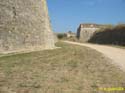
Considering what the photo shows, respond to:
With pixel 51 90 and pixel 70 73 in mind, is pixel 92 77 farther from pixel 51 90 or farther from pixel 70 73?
pixel 51 90

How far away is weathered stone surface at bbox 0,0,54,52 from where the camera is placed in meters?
11.0

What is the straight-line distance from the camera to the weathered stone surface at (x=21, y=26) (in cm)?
1104

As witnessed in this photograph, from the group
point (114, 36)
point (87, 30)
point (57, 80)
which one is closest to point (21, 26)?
point (57, 80)

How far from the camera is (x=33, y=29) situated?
12.1 m

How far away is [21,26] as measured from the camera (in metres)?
11.5

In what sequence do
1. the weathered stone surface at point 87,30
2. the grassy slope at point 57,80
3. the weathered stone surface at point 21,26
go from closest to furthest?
the grassy slope at point 57,80 → the weathered stone surface at point 21,26 → the weathered stone surface at point 87,30

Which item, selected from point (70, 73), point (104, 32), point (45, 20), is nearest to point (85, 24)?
point (104, 32)

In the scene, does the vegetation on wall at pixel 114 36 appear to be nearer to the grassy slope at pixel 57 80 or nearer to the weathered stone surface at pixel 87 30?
the weathered stone surface at pixel 87 30

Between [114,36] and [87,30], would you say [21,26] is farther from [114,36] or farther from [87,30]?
[87,30]

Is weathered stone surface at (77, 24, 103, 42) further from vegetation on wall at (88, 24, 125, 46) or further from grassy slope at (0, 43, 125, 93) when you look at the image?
grassy slope at (0, 43, 125, 93)

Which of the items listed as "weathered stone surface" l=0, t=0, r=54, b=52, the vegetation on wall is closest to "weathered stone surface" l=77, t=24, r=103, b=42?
the vegetation on wall

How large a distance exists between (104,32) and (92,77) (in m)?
25.0

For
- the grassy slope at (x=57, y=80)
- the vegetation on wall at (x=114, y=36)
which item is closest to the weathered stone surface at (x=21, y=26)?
the grassy slope at (x=57, y=80)

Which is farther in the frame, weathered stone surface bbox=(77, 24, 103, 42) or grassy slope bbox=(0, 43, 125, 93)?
weathered stone surface bbox=(77, 24, 103, 42)
